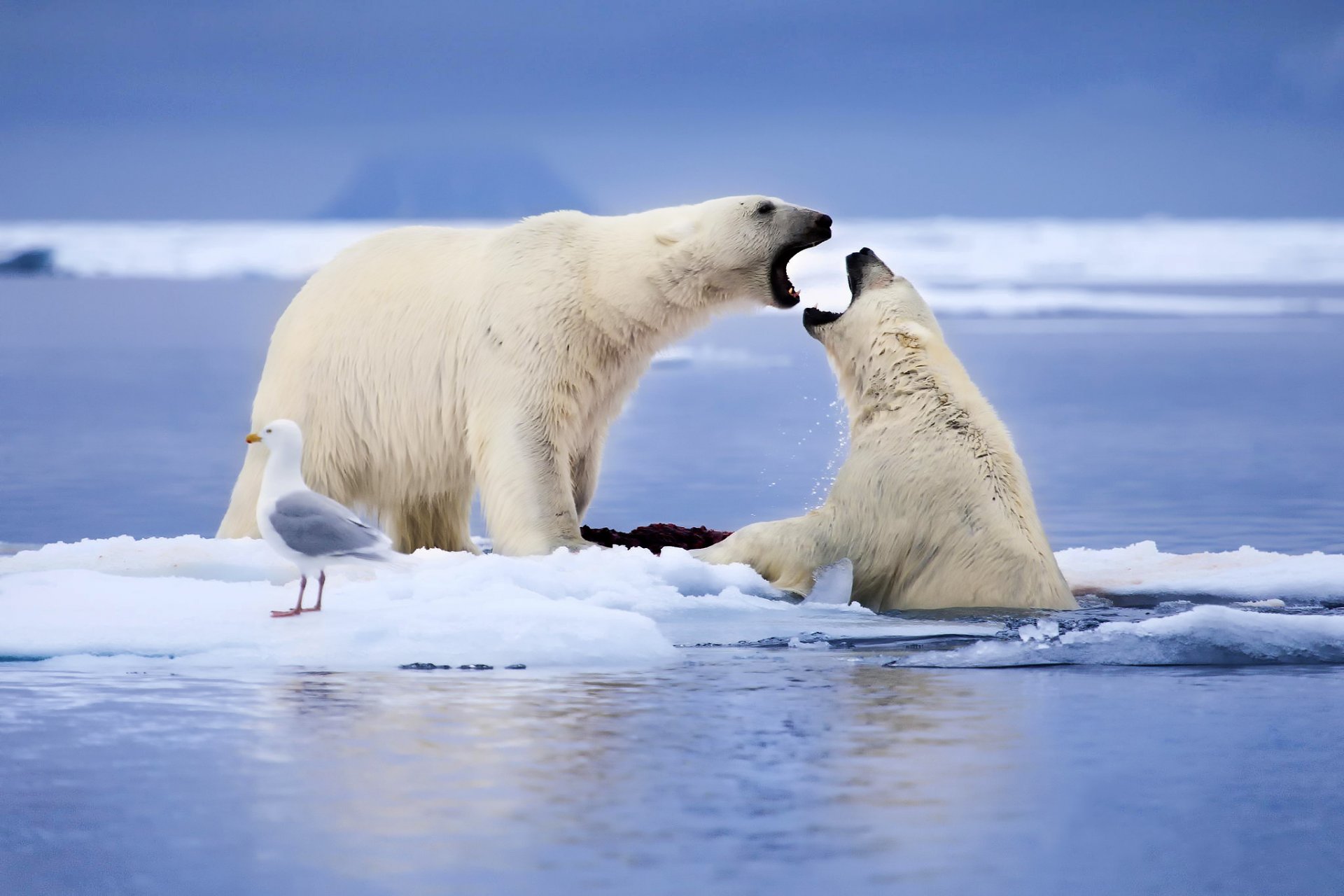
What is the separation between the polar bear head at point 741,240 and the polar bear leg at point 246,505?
1.81 metres

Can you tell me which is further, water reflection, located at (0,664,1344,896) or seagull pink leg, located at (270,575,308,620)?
seagull pink leg, located at (270,575,308,620)

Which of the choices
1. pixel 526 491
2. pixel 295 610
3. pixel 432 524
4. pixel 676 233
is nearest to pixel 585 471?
pixel 526 491

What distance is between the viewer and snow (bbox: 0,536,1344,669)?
5324 mm

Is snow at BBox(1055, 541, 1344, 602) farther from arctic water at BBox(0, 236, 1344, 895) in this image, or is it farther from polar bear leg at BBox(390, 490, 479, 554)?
polar bear leg at BBox(390, 490, 479, 554)

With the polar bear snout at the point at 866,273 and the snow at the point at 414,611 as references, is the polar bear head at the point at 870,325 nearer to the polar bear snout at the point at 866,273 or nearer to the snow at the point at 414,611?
the polar bear snout at the point at 866,273

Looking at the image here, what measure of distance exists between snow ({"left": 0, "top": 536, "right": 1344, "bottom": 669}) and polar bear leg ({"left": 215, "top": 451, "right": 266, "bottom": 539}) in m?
0.49

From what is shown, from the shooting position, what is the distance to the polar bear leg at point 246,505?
23.9 feet

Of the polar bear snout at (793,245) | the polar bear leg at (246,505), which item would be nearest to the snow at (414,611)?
the polar bear leg at (246,505)

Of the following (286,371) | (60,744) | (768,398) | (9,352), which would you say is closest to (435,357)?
(286,371)

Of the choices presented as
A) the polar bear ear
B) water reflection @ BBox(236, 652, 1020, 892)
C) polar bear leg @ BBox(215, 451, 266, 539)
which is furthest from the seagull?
the polar bear ear

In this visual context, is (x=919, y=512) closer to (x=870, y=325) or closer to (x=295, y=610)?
(x=870, y=325)

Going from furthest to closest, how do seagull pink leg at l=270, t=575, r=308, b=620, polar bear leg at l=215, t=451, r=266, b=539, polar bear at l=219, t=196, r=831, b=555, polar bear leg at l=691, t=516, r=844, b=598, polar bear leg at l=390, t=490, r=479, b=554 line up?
1. polar bear leg at l=390, t=490, r=479, b=554
2. polar bear leg at l=215, t=451, r=266, b=539
3. polar bear at l=219, t=196, r=831, b=555
4. polar bear leg at l=691, t=516, r=844, b=598
5. seagull pink leg at l=270, t=575, r=308, b=620

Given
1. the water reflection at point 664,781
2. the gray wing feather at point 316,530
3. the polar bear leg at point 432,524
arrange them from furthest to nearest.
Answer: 1. the polar bear leg at point 432,524
2. the gray wing feather at point 316,530
3. the water reflection at point 664,781

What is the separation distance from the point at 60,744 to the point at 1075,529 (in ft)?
19.6
